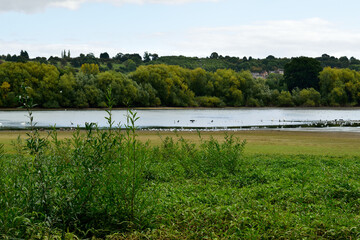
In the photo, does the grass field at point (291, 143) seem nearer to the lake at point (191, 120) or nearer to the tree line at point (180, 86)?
the lake at point (191, 120)

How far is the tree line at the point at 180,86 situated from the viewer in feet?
311

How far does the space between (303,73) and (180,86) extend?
125 feet

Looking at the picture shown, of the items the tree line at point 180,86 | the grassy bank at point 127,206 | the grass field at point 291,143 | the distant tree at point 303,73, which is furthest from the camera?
the distant tree at point 303,73

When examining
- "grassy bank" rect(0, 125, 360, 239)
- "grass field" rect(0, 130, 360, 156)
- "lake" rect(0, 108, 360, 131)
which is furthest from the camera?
"lake" rect(0, 108, 360, 131)

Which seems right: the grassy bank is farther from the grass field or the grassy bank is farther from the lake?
the lake

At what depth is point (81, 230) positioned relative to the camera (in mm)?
6312

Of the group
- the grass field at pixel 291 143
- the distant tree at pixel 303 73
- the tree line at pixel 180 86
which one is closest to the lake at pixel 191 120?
the grass field at pixel 291 143

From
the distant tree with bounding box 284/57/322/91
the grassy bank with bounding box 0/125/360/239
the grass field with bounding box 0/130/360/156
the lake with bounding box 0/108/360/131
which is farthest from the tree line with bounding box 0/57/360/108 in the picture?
the grassy bank with bounding box 0/125/360/239

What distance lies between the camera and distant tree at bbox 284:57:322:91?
122 meters

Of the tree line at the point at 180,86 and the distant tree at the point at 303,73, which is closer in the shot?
the tree line at the point at 180,86

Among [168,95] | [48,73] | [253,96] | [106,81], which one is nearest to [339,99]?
[253,96]

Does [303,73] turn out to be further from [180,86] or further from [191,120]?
[191,120]

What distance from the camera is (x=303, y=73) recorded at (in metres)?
122

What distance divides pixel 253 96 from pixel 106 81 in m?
A: 45.3
